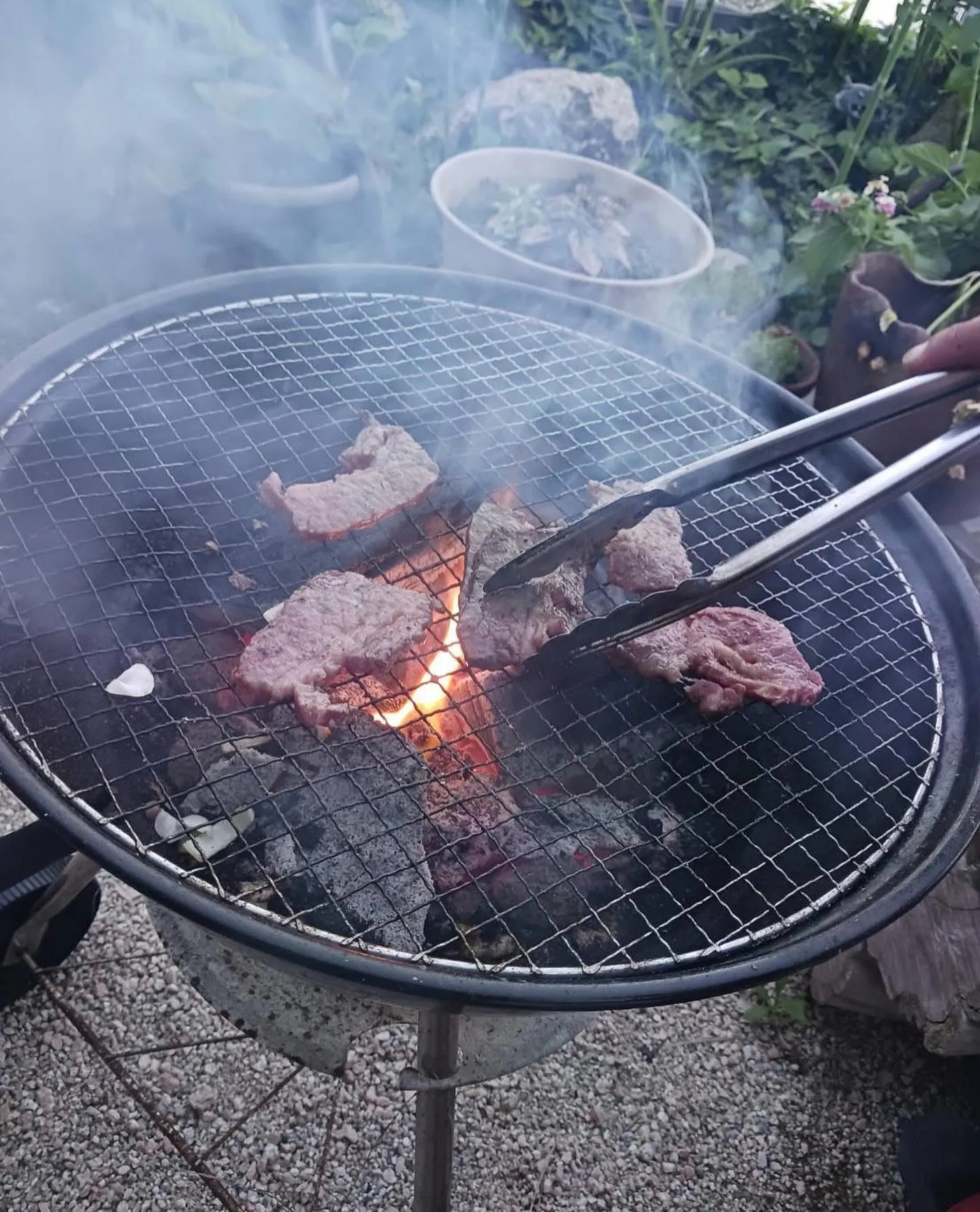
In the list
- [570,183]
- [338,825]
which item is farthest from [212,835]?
[570,183]

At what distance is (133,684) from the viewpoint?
2.07 meters

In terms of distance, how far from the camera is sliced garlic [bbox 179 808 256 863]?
1.80 m

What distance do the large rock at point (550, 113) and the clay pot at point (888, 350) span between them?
2178 mm

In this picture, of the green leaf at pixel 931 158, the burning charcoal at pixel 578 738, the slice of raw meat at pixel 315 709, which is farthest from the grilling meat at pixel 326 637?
the green leaf at pixel 931 158

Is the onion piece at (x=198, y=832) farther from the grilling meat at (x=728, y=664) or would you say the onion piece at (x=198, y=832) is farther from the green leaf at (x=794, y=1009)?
the green leaf at (x=794, y=1009)

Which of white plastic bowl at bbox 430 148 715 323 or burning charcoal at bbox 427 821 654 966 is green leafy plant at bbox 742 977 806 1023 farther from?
white plastic bowl at bbox 430 148 715 323

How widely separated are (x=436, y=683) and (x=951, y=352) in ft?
5.24

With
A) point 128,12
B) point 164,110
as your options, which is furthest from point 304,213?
point 128,12

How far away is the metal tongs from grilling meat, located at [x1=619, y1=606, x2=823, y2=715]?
22 centimetres

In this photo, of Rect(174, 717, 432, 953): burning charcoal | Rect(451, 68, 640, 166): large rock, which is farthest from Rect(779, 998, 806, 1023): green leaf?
Rect(451, 68, 640, 166): large rock

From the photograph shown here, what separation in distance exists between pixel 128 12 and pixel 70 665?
434cm

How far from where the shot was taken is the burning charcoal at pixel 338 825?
1.81m

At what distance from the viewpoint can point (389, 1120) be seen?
9.74 ft

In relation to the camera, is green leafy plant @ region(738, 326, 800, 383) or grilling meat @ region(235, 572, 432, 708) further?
green leafy plant @ region(738, 326, 800, 383)
